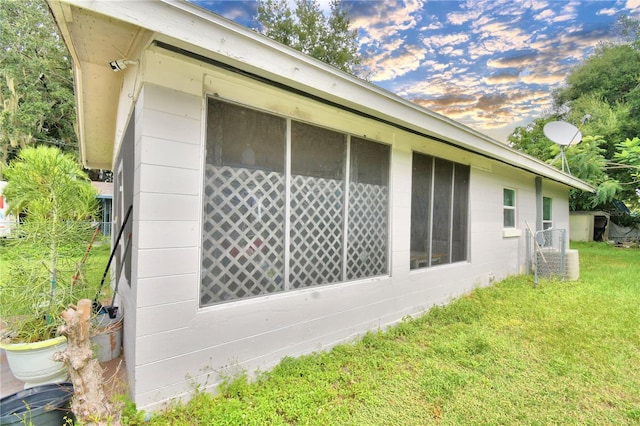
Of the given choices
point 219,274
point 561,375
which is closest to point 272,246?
point 219,274

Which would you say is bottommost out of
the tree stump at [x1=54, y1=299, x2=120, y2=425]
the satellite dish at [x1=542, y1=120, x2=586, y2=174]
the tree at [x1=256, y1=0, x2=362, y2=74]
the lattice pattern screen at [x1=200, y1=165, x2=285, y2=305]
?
the tree stump at [x1=54, y1=299, x2=120, y2=425]

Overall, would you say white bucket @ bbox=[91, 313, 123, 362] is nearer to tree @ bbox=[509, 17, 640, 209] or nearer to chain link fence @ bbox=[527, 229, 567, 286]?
chain link fence @ bbox=[527, 229, 567, 286]

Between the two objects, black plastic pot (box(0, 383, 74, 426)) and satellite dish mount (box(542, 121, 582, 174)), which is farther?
satellite dish mount (box(542, 121, 582, 174))

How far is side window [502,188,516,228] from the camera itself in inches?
255

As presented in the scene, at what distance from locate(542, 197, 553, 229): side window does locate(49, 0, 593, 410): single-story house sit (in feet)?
20.6

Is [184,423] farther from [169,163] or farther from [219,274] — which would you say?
[169,163]

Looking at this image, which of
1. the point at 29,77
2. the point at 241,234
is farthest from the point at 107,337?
the point at 29,77

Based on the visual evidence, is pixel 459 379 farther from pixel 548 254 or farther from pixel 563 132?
pixel 563 132

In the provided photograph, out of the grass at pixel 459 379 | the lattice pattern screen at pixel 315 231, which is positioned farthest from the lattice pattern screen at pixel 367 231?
the grass at pixel 459 379

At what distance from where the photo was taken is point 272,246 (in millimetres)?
2686

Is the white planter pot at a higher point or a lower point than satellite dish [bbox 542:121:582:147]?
lower

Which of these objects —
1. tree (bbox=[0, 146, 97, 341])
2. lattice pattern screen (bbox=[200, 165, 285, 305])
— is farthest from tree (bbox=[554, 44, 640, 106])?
tree (bbox=[0, 146, 97, 341])

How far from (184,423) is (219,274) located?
1.01 metres

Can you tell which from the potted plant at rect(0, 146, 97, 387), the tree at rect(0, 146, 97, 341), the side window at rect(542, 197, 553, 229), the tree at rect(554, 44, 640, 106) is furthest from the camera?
the tree at rect(554, 44, 640, 106)
